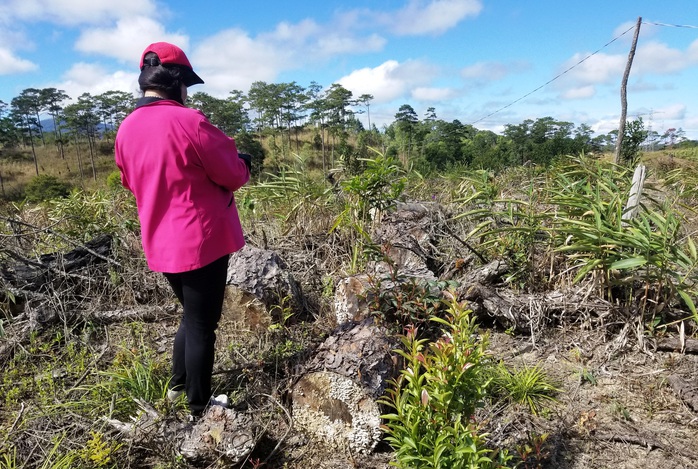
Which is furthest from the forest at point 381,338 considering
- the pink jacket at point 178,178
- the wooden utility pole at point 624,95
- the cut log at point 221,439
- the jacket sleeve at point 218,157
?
the wooden utility pole at point 624,95

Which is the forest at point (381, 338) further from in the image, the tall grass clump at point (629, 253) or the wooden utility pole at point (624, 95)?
the wooden utility pole at point (624, 95)

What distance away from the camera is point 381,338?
1.82 metres

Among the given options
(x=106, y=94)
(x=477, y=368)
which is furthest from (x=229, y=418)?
(x=106, y=94)

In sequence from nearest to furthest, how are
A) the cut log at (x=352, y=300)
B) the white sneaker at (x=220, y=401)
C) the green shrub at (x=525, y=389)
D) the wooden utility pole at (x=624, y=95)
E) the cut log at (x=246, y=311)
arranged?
the white sneaker at (x=220, y=401)
the green shrub at (x=525, y=389)
the cut log at (x=352, y=300)
the cut log at (x=246, y=311)
the wooden utility pole at (x=624, y=95)

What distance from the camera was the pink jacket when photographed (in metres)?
1.48

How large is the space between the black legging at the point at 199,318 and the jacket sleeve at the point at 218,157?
33cm

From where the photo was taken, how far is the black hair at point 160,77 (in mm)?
1532

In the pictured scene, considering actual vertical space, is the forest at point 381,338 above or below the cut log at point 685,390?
above

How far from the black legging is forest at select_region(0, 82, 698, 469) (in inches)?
6.2

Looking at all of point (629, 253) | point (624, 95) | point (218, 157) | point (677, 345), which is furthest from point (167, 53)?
point (624, 95)

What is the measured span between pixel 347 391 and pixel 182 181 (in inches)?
41.3

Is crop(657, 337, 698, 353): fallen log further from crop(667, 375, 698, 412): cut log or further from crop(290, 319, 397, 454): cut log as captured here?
crop(290, 319, 397, 454): cut log

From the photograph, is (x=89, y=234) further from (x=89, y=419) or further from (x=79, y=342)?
(x=89, y=419)

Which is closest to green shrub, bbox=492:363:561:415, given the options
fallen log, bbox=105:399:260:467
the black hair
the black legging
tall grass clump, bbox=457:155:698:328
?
tall grass clump, bbox=457:155:698:328
